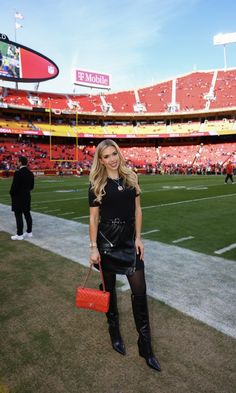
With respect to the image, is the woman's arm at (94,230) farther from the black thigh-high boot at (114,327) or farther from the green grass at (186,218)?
the green grass at (186,218)

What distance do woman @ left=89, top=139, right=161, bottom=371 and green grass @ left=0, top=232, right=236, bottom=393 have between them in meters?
0.24

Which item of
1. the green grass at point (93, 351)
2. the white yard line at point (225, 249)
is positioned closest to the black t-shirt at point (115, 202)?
the green grass at point (93, 351)

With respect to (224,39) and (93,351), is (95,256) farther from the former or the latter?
(224,39)

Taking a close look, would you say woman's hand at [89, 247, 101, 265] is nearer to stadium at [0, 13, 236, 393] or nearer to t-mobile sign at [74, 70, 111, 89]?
stadium at [0, 13, 236, 393]

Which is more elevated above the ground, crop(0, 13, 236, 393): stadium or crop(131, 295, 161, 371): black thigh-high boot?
crop(131, 295, 161, 371): black thigh-high boot

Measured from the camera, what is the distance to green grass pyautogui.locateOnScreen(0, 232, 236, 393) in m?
2.22

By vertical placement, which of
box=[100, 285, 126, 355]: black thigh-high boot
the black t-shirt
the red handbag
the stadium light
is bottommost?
box=[100, 285, 126, 355]: black thigh-high boot

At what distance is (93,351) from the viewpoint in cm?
264

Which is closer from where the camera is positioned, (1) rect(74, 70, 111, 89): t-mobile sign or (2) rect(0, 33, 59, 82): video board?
(2) rect(0, 33, 59, 82): video board

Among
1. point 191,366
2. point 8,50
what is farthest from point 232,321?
point 8,50

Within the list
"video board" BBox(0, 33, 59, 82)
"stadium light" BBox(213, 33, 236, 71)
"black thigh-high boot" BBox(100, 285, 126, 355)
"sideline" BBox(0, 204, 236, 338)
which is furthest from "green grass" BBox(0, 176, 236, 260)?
"stadium light" BBox(213, 33, 236, 71)

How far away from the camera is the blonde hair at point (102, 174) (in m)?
2.56

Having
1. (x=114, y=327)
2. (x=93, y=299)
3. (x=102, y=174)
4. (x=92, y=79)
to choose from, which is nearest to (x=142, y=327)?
(x=114, y=327)

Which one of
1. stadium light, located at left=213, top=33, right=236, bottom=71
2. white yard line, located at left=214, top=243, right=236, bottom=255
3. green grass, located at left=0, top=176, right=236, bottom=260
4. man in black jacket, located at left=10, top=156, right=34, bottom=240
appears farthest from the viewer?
stadium light, located at left=213, top=33, right=236, bottom=71
